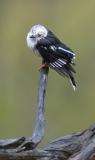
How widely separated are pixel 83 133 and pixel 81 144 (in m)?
0.03

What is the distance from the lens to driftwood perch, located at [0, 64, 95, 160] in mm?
1892

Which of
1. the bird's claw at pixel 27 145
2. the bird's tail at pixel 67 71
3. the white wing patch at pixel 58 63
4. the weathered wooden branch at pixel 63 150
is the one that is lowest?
the weathered wooden branch at pixel 63 150

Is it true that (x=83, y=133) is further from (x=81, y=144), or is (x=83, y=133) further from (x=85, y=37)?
(x=85, y=37)

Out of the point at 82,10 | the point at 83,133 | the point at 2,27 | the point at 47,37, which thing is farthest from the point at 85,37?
the point at 83,133

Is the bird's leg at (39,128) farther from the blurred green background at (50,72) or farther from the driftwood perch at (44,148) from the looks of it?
the blurred green background at (50,72)

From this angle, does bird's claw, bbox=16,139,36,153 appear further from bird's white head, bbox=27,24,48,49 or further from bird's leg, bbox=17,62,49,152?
bird's white head, bbox=27,24,48,49

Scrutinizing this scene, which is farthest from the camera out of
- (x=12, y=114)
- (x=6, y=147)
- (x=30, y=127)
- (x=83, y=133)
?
(x=12, y=114)

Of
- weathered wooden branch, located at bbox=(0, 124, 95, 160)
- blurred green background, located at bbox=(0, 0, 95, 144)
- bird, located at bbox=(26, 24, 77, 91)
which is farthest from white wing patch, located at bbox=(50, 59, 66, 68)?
blurred green background, located at bbox=(0, 0, 95, 144)

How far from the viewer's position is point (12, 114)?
166 inches

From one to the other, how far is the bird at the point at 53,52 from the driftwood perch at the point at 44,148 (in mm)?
200

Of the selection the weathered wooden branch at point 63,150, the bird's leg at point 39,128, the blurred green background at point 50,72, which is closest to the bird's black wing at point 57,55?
the bird's leg at point 39,128

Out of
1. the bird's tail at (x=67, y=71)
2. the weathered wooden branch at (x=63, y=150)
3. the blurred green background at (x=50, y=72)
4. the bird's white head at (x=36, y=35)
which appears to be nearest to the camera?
the weathered wooden branch at (x=63, y=150)

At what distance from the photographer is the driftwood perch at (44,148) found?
189cm

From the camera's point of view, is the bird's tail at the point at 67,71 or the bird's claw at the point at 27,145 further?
the bird's tail at the point at 67,71
